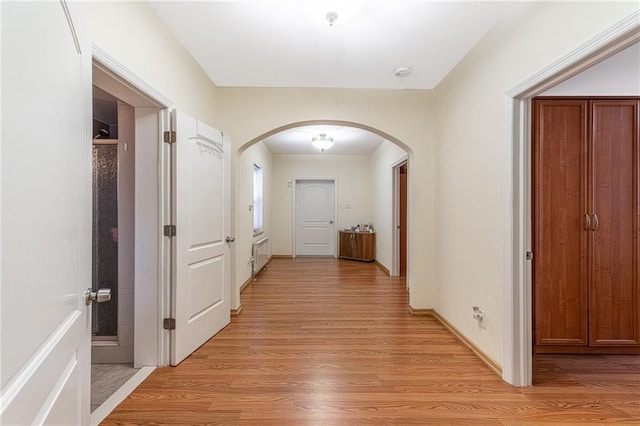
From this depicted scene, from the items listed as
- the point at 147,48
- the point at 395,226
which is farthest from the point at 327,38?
the point at 395,226

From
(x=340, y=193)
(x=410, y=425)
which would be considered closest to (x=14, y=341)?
(x=410, y=425)

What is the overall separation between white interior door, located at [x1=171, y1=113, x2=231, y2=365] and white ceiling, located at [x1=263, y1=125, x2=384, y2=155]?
2.29 m

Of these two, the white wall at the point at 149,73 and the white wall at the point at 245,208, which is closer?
the white wall at the point at 149,73

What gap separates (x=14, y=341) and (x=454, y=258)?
2903mm

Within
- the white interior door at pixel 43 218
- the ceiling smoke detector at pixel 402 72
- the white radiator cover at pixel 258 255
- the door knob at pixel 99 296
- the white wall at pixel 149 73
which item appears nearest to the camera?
the white interior door at pixel 43 218

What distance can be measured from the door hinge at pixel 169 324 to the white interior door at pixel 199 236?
3 centimetres

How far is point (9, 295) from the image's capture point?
0.61m

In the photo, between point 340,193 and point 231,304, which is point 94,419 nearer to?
point 231,304

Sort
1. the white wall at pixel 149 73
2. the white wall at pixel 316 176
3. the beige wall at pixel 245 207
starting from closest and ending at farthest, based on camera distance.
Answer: the white wall at pixel 149 73, the beige wall at pixel 245 207, the white wall at pixel 316 176

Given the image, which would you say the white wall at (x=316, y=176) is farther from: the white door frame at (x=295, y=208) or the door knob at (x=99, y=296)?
the door knob at (x=99, y=296)

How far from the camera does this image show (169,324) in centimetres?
220

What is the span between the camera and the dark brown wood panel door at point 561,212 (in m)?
2.22

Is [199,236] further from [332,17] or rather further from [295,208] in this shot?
[295,208]

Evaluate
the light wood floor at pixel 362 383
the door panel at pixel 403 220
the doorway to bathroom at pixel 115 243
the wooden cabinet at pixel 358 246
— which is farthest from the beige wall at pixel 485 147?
the wooden cabinet at pixel 358 246
